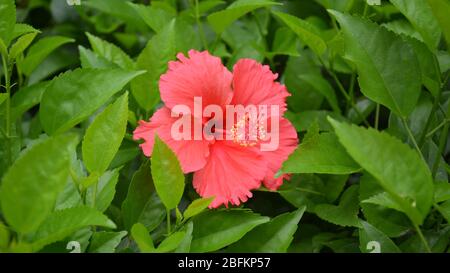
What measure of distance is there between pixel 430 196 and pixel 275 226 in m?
0.19

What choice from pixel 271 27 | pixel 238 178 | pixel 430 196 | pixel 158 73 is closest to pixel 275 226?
pixel 238 178

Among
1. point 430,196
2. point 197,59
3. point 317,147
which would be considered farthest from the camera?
A: point 197,59

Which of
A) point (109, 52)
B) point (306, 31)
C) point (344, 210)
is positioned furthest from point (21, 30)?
point (344, 210)

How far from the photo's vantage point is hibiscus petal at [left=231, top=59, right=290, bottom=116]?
95cm

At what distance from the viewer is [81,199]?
0.81m

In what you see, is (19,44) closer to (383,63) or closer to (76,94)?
(76,94)

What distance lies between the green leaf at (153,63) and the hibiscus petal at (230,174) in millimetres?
129

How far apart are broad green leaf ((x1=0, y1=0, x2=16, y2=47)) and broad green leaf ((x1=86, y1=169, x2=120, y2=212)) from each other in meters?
0.23

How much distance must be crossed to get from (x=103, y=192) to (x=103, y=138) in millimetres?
74

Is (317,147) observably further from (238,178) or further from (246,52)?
(246,52)

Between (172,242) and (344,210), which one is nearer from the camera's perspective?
(172,242)

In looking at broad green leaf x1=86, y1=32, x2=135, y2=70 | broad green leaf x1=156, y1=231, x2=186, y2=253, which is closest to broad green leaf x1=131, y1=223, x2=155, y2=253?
broad green leaf x1=156, y1=231, x2=186, y2=253

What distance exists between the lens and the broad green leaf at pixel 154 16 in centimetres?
107

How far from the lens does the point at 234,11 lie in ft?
3.40
